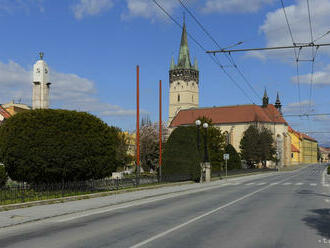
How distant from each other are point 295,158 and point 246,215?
466 feet

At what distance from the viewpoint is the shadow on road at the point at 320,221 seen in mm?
9480

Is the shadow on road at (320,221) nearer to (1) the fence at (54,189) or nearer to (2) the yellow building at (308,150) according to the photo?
(1) the fence at (54,189)

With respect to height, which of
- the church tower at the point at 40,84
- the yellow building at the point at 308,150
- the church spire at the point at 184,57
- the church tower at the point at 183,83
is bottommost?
the yellow building at the point at 308,150

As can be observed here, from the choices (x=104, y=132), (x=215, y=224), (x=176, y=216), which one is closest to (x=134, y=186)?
(x=104, y=132)

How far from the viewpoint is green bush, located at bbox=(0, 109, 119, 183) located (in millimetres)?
17625

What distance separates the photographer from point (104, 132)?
20469 mm

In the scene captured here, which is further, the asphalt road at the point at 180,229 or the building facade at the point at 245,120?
the building facade at the point at 245,120

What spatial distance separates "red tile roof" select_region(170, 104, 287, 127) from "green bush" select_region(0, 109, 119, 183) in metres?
92.3

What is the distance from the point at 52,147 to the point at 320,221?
39.1ft

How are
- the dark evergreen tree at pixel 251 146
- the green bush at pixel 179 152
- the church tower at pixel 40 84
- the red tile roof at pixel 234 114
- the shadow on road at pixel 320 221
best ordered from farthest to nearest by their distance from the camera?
the red tile roof at pixel 234 114 < the dark evergreen tree at pixel 251 146 < the green bush at pixel 179 152 < the church tower at pixel 40 84 < the shadow on road at pixel 320 221

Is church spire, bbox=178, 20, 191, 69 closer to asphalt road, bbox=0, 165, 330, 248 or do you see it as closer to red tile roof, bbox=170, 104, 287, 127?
red tile roof, bbox=170, 104, 287, 127

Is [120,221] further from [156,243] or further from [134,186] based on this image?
[134,186]

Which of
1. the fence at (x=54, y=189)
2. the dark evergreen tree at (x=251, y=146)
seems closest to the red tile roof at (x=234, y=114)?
the dark evergreen tree at (x=251, y=146)

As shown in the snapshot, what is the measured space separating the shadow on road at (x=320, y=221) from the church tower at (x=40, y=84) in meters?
22.1
